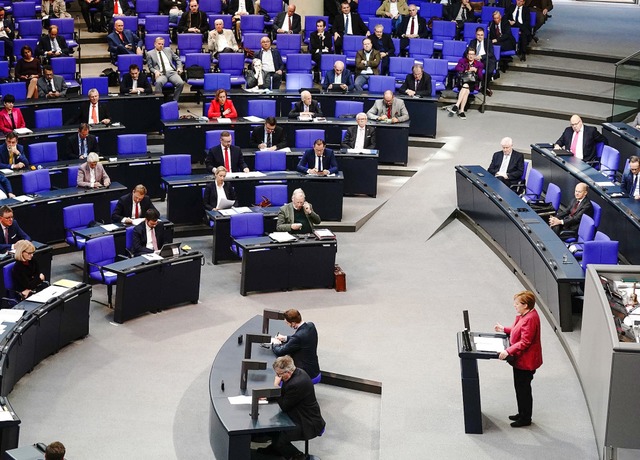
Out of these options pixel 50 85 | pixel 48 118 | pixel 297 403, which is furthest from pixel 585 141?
pixel 50 85

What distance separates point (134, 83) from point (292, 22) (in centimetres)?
420

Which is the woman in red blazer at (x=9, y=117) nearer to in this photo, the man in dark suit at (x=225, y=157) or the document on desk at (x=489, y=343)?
the man in dark suit at (x=225, y=157)

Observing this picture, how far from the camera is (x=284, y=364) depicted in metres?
9.77

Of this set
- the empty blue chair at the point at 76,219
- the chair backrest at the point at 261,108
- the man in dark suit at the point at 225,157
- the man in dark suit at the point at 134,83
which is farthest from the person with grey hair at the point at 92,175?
the chair backrest at the point at 261,108

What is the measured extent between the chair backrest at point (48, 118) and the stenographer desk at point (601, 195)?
7442 millimetres

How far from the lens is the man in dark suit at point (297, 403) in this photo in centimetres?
977

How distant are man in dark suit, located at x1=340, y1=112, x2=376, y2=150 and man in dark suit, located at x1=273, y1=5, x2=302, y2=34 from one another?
472 cm

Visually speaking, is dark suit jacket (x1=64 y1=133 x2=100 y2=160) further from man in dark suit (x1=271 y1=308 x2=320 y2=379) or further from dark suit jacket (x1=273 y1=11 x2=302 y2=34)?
man in dark suit (x1=271 y1=308 x2=320 y2=379)

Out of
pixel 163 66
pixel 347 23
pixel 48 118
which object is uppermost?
pixel 347 23

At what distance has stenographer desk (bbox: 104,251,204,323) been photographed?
42.6 feet

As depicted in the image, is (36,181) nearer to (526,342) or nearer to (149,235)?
(149,235)

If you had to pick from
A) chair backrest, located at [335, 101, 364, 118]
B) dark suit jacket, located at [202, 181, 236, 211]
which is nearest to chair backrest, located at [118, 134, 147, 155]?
dark suit jacket, located at [202, 181, 236, 211]

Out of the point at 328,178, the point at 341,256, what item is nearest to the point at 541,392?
the point at 341,256

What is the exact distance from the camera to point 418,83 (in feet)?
63.1
